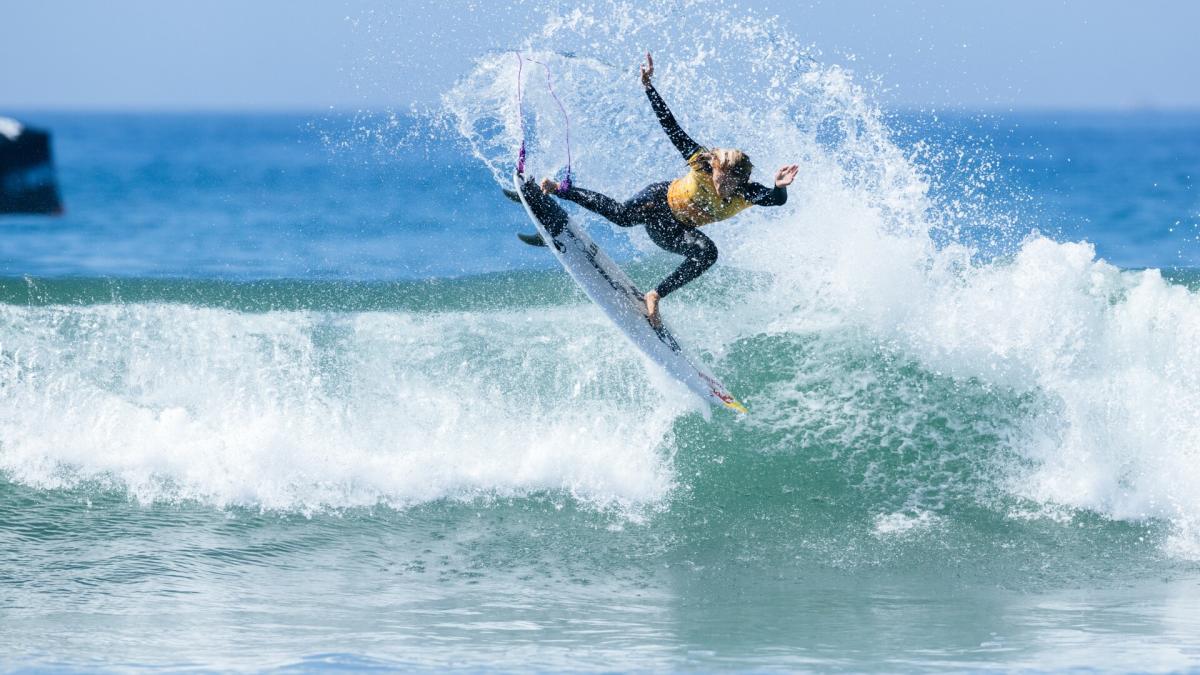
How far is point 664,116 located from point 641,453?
247cm

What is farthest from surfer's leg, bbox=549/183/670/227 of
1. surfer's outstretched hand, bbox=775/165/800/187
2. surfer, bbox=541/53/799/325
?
surfer's outstretched hand, bbox=775/165/800/187

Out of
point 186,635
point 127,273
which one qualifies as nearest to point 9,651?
point 186,635

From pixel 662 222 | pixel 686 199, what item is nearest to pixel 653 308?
pixel 662 222

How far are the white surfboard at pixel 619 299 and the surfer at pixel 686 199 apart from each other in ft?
1.20

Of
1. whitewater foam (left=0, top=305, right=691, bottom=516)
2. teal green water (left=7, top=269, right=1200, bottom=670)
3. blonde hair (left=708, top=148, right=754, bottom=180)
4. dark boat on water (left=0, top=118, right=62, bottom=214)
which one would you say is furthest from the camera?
dark boat on water (left=0, top=118, right=62, bottom=214)

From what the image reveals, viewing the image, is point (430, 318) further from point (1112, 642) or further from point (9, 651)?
point (1112, 642)

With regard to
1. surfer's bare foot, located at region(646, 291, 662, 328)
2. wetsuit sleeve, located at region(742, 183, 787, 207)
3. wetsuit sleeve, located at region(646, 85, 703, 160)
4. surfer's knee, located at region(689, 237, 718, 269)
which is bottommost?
surfer's bare foot, located at region(646, 291, 662, 328)

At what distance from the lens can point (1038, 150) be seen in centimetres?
5588

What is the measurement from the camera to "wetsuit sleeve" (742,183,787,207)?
286 inches

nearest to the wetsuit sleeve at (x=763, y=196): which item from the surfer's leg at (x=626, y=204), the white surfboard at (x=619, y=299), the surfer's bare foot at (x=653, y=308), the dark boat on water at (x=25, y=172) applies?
the surfer's leg at (x=626, y=204)

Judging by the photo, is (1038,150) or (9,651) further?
(1038,150)

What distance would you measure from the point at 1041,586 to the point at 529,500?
3.30 m

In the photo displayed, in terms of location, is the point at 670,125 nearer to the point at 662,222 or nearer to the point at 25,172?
the point at 662,222

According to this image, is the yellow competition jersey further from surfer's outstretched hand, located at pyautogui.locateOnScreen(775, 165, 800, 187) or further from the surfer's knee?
surfer's outstretched hand, located at pyautogui.locateOnScreen(775, 165, 800, 187)
